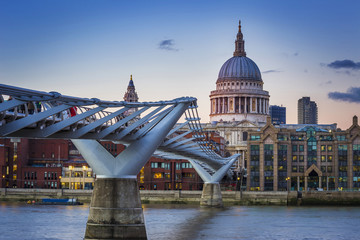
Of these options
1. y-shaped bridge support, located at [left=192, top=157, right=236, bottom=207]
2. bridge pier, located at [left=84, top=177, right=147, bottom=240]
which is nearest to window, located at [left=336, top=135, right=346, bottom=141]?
y-shaped bridge support, located at [left=192, top=157, right=236, bottom=207]

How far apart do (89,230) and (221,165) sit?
166ft

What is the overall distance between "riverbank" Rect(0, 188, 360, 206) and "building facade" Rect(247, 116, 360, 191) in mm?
11514

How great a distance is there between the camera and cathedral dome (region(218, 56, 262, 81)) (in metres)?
187

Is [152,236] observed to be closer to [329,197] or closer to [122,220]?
[122,220]

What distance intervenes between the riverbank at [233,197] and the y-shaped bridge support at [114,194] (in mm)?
63634

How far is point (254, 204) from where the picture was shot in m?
101

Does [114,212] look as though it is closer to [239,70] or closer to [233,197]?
[233,197]

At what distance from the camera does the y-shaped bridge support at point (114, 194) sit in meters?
37.5

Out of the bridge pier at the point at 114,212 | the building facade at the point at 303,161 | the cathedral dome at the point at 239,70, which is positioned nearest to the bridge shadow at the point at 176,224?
the bridge pier at the point at 114,212

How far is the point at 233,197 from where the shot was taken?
102688mm

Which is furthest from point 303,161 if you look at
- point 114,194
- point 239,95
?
point 114,194

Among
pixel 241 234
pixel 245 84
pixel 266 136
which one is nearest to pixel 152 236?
pixel 241 234

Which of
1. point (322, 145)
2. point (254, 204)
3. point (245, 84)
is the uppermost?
point (245, 84)

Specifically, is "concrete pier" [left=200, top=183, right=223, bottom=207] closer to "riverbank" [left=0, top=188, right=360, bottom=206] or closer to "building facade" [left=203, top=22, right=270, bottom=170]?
"riverbank" [left=0, top=188, right=360, bottom=206]
